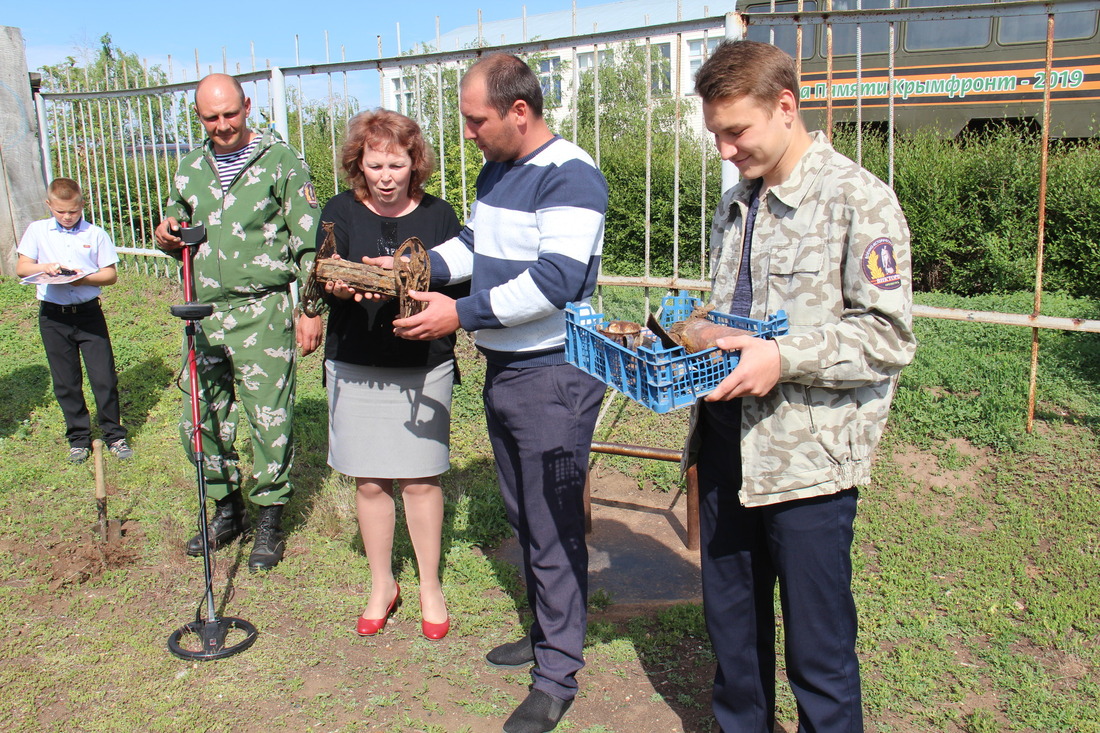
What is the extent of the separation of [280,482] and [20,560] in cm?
129

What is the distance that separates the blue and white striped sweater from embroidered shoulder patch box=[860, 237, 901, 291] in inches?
34.7

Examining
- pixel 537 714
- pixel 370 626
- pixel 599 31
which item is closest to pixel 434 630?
pixel 370 626

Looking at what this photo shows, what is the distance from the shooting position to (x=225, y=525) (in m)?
4.18

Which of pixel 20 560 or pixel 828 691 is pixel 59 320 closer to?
pixel 20 560

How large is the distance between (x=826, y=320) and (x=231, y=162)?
3.02 m

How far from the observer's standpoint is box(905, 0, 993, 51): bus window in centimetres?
1173

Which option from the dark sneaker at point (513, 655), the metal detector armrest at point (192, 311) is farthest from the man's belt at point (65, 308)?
the dark sneaker at point (513, 655)

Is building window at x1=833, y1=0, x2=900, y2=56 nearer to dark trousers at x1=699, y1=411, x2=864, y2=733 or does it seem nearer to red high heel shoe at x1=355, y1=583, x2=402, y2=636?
red high heel shoe at x1=355, y1=583, x2=402, y2=636

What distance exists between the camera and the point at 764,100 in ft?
6.27

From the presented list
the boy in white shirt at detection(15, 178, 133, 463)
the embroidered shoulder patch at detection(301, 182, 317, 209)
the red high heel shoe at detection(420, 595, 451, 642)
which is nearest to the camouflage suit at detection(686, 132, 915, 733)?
the red high heel shoe at detection(420, 595, 451, 642)

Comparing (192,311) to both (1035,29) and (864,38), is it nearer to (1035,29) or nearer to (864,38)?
(864,38)

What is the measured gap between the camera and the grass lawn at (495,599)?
2.89 m

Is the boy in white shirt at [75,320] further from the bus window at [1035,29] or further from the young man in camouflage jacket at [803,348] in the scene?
the bus window at [1035,29]

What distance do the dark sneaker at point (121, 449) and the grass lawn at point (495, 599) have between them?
0.07 metres
